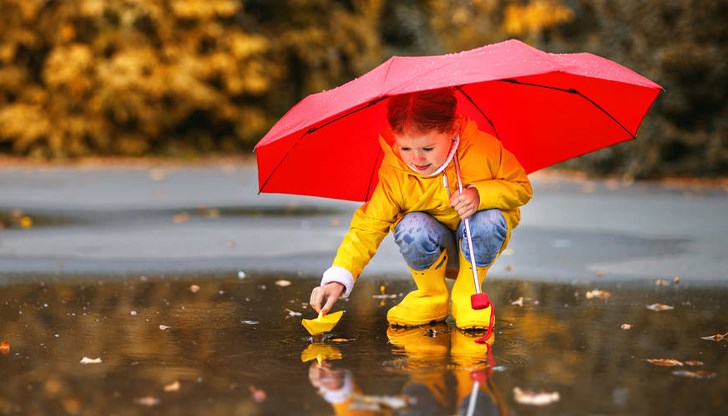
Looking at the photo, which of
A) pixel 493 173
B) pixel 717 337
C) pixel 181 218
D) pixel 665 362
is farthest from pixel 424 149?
pixel 181 218

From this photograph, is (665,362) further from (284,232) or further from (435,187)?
(284,232)

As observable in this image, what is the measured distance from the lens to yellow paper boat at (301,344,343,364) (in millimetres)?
4262

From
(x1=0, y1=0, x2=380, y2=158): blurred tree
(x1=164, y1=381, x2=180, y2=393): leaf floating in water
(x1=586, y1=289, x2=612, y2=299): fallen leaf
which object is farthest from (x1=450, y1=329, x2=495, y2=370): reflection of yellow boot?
(x1=0, y1=0, x2=380, y2=158): blurred tree

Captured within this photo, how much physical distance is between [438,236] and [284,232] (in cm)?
Answer: 434

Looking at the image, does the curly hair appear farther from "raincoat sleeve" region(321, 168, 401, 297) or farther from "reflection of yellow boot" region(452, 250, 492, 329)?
"reflection of yellow boot" region(452, 250, 492, 329)

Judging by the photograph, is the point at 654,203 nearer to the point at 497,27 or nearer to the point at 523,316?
the point at 523,316

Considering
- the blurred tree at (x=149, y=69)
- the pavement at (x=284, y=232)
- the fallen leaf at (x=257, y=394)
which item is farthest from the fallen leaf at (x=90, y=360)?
the blurred tree at (x=149, y=69)

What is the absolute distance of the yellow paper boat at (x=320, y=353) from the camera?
4262 mm

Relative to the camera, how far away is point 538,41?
1714cm

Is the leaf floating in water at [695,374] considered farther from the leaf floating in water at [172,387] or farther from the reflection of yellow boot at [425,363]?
the leaf floating in water at [172,387]

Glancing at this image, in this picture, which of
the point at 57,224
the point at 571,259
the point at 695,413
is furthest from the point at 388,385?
the point at 57,224

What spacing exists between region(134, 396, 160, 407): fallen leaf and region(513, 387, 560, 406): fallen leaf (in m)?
1.16

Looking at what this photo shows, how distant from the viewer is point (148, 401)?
11.8 feet

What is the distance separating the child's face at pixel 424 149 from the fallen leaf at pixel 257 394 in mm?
1256
